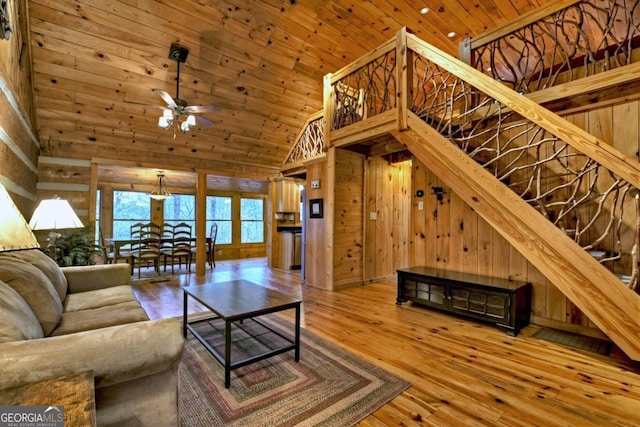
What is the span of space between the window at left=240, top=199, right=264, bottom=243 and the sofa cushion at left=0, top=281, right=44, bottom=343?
7.61m

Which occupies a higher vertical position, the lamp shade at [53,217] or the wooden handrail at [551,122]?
the wooden handrail at [551,122]

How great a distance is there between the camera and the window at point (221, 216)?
8647 mm

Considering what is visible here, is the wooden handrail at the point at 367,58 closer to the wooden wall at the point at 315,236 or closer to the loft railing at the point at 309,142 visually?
the loft railing at the point at 309,142

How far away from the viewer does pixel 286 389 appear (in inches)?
76.2

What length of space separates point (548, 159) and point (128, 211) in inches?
334

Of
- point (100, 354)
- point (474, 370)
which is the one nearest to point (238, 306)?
point (100, 354)

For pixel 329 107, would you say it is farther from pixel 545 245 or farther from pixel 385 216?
pixel 545 245

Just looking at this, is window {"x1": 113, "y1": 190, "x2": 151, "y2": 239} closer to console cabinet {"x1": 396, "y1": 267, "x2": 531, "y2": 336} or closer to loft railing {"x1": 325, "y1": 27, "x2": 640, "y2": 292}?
loft railing {"x1": 325, "y1": 27, "x2": 640, "y2": 292}

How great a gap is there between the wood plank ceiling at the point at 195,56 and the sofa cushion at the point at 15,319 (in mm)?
2614

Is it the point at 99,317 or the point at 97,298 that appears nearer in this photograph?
the point at 99,317

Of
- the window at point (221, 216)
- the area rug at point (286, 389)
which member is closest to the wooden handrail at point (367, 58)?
the area rug at point (286, 389)

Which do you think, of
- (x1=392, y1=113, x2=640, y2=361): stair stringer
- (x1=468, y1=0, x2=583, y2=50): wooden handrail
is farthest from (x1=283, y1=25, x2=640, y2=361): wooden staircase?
(x1=468, y1=0, x2=583, y2=50): wooden handrail

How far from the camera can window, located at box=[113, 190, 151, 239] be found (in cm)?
732

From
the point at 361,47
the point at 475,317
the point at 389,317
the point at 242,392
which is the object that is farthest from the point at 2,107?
the point at 475,317
